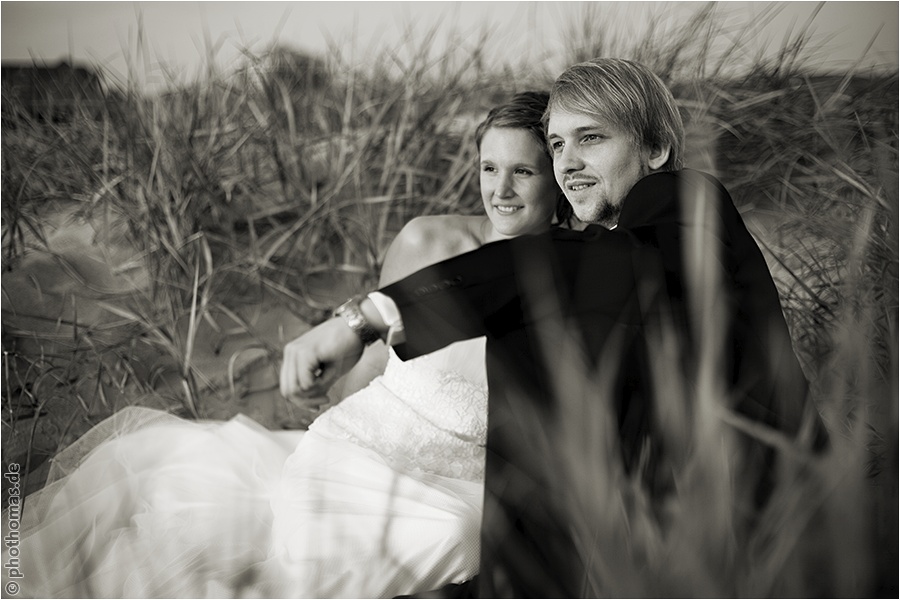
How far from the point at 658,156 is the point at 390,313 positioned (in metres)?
0.90

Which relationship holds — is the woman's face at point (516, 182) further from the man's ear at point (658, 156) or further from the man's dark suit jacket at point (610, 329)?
the man's dark suit jacket at point (610, 329)

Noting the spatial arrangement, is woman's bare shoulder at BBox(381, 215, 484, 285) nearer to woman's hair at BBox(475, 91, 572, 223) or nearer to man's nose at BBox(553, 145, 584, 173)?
woman's hair at BBox(475, 91, 572, 223)

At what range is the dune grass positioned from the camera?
2990 millimetres

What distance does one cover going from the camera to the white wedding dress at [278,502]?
1883 millimetres

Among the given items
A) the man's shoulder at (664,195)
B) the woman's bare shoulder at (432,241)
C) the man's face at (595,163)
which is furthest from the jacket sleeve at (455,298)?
the woman's bare shoulder at (432,241)

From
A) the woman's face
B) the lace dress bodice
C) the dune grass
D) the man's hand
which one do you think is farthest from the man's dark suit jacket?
the dune grass

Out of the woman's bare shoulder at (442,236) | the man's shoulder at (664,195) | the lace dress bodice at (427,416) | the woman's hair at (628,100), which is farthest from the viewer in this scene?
A: the woman's bare shoulder at (442,236)

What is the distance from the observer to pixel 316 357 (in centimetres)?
129

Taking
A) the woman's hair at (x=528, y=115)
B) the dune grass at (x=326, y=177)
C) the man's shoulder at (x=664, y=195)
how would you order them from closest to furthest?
the man's shoulder at (x=664, y=195)
the woman's hair at (x=528, y=115)
the dune grass at (x=326, y=177)

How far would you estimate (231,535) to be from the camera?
2.03 metres

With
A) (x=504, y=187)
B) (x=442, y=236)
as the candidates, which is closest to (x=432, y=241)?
(x=442, y=236)

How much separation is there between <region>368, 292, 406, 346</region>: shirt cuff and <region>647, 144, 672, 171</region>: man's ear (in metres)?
0.86

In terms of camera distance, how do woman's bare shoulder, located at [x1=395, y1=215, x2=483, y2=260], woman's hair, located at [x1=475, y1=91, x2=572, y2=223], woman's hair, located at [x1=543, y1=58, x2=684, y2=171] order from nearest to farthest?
woman's hair, located at [x1=543, y1=58, x2=684, y2=171], woman's hair, located at [x1=475, y1=91, x2=572, y2=223], woman's bare shoulder, located at [x1=395, y1=215, x2=483, y2=260]

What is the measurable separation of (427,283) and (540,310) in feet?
0.71
